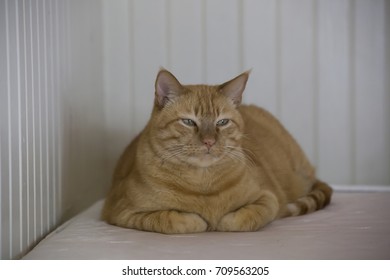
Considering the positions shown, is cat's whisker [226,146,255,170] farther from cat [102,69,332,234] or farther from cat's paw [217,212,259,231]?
cat's paw [217,212,259,231]

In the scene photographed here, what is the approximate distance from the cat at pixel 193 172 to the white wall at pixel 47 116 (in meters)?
0.28

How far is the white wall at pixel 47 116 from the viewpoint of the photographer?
5.14 ft

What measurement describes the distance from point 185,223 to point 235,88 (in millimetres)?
474

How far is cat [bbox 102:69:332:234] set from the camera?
1803 millimetres

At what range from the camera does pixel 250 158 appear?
2.06 metres

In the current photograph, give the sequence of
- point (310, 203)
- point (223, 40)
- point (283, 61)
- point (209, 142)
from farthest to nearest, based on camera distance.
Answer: point (283, 61) → point (223, 40) → point (310, 203) → point (209, 142)

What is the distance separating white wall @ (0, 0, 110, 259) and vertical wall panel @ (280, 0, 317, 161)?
73cm

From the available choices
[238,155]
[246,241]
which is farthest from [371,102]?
[246,241]

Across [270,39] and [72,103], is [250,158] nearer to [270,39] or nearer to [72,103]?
[270,39]

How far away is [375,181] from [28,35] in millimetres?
1564

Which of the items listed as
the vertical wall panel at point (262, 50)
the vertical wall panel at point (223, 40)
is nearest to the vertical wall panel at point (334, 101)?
the vertical wall panel at point (262, 50)

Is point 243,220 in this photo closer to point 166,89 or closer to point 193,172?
point 193,172

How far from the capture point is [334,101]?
245 cm
